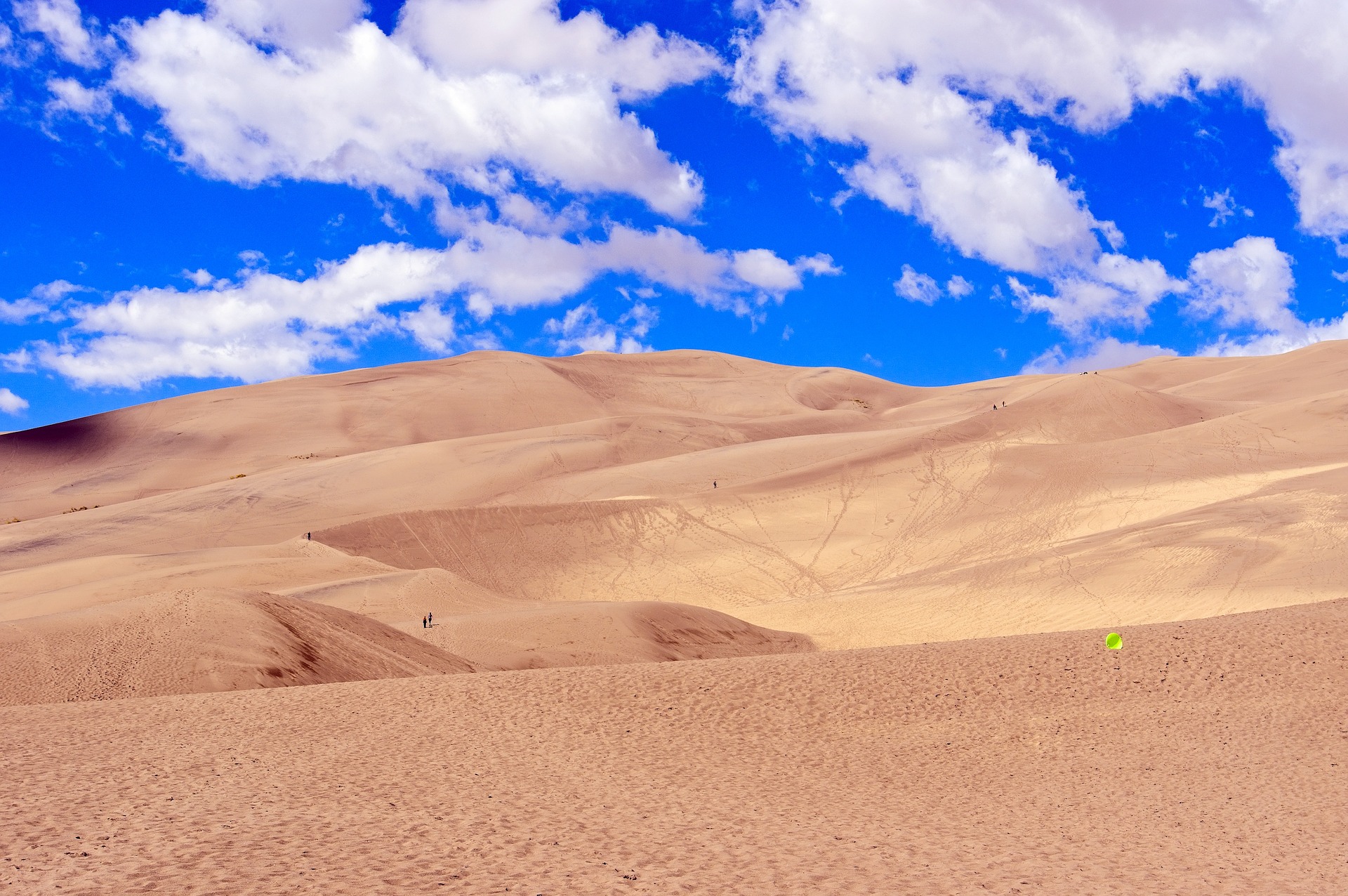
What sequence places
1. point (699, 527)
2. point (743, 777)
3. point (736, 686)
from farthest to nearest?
point (699, 527) < point (736, 686) < point (743, 777)

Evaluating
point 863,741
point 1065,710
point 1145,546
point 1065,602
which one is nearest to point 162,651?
point 863,741

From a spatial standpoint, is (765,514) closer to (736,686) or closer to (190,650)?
(190,650)

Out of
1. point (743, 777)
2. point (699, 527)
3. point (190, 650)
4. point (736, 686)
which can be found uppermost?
point (699, 527)

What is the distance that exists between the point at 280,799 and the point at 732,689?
19.5 feet

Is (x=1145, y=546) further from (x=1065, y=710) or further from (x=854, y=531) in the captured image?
(x=1065, y=710)

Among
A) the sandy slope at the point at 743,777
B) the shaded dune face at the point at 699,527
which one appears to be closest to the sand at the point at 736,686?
the sandy slope at the point at 743,777

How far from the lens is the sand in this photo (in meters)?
8.38

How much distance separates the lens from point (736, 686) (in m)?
13.7

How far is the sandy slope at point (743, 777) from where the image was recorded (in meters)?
7.93

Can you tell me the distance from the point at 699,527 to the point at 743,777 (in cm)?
3030

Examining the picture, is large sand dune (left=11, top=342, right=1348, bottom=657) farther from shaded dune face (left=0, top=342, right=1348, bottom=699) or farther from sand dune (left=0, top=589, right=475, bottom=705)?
sand dune (left=0, top=589, right=475, bottom=705)

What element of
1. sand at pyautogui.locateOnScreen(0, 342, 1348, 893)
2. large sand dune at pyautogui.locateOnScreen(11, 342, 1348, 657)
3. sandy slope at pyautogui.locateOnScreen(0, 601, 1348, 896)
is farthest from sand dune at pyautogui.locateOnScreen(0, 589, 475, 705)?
large sand dune at pyautogui.locateOnScreen(11, 342, 1348, 657)

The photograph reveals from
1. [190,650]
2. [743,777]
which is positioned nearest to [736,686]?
[743,777]

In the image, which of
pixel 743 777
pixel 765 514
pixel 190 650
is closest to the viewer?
pixel 743 777
